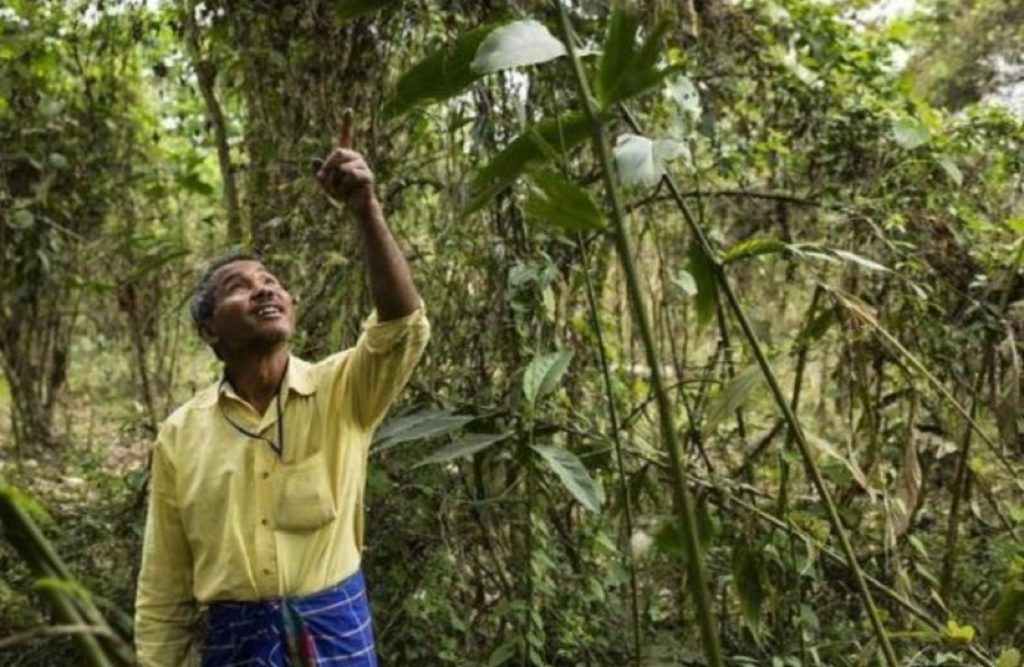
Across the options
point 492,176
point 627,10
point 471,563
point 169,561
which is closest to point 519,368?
point 471,563

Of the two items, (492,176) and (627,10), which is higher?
(627,10)

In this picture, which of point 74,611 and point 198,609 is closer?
point 74,611

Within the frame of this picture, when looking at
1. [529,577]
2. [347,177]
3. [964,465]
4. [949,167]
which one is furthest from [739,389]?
[949,167]

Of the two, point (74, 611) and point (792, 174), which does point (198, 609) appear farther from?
point (792, 174)

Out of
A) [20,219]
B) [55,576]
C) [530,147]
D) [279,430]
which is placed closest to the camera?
[55,576]

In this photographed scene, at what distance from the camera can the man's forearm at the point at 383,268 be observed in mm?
1877

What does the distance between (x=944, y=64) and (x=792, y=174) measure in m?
2.64

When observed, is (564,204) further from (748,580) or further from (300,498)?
(300,498)

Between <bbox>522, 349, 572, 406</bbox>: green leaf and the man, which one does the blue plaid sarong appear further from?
<bbox>522, 349, 572, 406</bbox>: green leaf

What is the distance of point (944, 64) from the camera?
5824mm

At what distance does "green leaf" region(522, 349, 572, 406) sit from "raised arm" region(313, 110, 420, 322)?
0.99ft

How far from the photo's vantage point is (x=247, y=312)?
6.98 feet

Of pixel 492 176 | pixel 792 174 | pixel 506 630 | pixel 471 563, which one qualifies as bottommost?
pixel 506 630

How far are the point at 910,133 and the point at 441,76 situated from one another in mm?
2203
